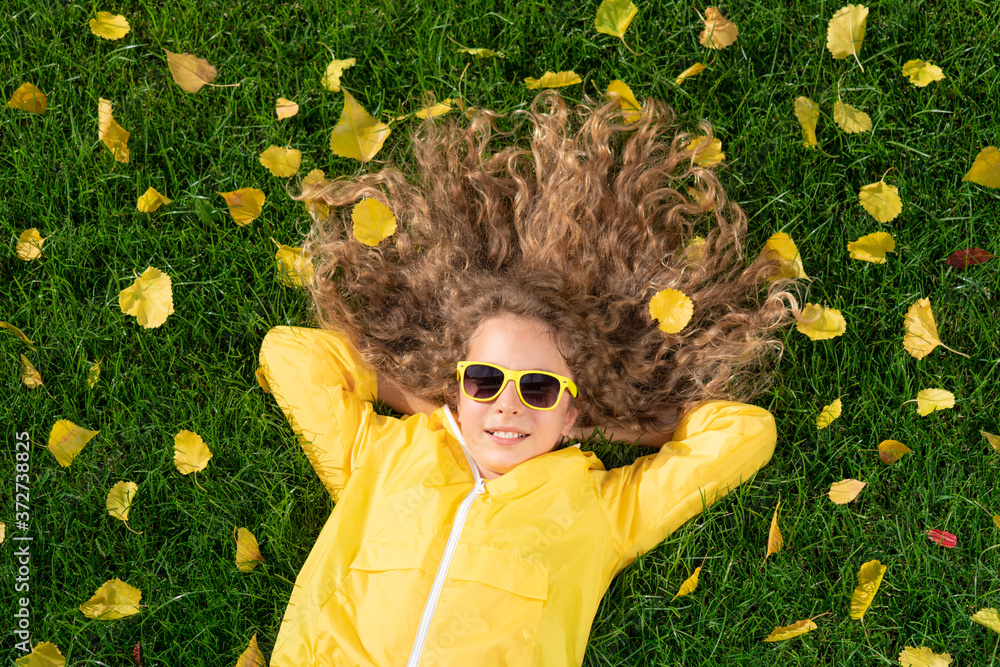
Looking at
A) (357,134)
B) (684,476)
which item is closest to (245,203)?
(357,134)

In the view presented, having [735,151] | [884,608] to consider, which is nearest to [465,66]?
[735,151]

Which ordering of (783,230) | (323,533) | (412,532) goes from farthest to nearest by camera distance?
(783,230)
(323,533)
(412,532)

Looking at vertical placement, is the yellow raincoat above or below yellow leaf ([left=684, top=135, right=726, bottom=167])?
below

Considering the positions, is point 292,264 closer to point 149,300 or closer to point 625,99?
point 149,300

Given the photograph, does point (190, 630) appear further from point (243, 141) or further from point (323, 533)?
point (243, 141)

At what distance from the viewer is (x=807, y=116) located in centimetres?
284

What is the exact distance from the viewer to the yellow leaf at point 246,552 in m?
2.73

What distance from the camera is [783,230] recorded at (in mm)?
2863

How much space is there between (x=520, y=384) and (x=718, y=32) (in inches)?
64.9

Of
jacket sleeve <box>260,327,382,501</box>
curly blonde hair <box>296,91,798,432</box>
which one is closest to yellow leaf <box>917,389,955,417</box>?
curly blonde hair <box>296,91,798,432</box>

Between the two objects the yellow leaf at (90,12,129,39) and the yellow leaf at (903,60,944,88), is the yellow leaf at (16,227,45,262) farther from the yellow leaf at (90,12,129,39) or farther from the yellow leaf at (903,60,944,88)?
the yellow leaf at (903,60,944,88)

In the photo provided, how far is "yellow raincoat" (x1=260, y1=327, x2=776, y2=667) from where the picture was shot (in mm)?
2252

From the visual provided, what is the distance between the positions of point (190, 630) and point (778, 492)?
2.20 metres

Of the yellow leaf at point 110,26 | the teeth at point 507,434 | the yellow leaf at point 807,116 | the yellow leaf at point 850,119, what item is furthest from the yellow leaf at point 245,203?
the yellow leaf at point 850,119
